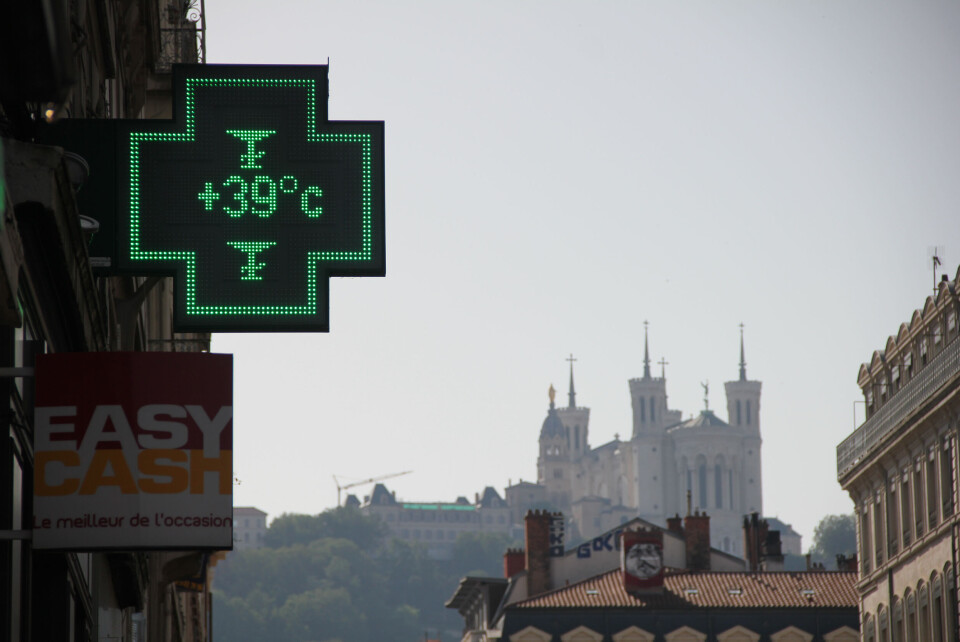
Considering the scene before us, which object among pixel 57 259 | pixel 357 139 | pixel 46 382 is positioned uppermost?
pixel 357 139

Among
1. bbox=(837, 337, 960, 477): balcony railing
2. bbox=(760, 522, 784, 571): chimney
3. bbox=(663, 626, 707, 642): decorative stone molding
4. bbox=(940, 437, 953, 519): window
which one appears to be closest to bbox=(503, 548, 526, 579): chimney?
bbox=(760, 522, 784, 571): chimney

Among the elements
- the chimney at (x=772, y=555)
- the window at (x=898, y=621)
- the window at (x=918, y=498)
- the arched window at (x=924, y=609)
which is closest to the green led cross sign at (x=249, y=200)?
the arched window at (x=924, y=609)

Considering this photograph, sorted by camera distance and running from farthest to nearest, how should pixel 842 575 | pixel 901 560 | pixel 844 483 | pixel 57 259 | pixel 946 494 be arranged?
pixel 842 575 < pixel 844 483 < pixel 901 560 < pixel 946 494 < pixel 57 259

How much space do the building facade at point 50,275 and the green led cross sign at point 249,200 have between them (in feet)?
1.11

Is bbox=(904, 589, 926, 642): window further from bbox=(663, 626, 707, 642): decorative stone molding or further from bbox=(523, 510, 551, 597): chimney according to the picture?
bbox=(523, 510, 551, 597): chimney

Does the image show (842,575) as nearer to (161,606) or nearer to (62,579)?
(161,606)

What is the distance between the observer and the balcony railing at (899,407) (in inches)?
1570

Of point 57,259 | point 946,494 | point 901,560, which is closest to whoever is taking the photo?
point 57,259

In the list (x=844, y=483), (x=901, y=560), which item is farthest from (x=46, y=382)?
(x=844, y=483)

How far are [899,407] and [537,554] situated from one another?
34.9m

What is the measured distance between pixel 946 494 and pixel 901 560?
4843mm

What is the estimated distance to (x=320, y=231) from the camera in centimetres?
1002

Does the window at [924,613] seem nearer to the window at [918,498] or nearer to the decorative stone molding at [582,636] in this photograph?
the window at [918,498]

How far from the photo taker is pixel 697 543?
79375mm
